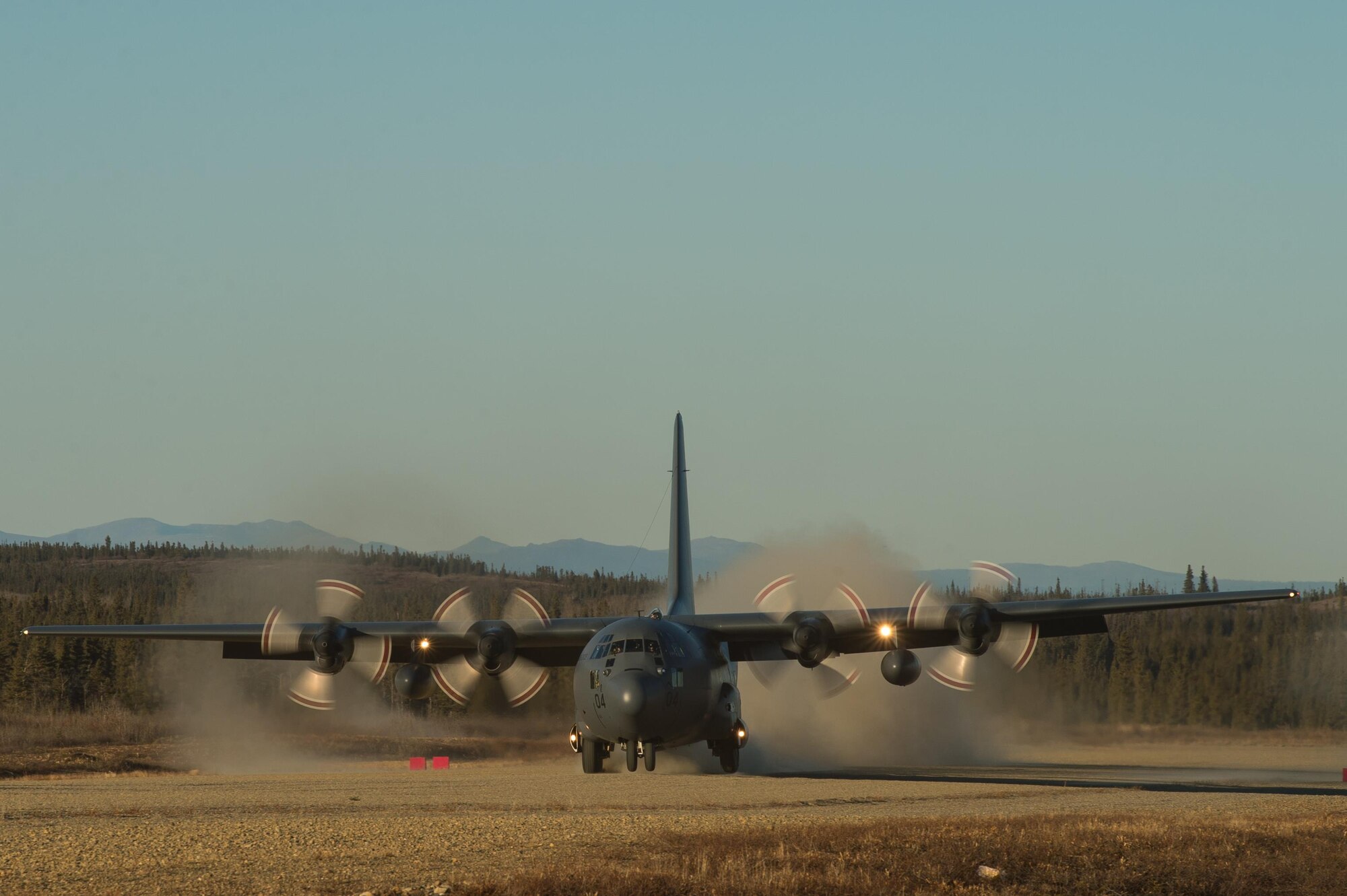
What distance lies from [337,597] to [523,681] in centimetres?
610

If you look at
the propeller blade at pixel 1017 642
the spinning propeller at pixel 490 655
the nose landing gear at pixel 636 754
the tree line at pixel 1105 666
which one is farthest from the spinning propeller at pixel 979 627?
the tree line at pixel 1105 666

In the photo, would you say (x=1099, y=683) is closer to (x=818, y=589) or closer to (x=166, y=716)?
(x=818, y=589)

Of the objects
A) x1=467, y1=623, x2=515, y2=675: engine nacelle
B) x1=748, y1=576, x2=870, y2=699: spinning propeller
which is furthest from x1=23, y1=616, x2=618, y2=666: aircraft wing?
x1=748, y1=576, x2=870, y2=699: spinning propeller

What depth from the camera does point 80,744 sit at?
194 ft

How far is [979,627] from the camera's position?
109 feet

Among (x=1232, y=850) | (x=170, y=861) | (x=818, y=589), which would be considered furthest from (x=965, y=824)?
(x=818, y=589)

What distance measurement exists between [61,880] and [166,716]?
174 feet

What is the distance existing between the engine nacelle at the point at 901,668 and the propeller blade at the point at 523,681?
10919 mm

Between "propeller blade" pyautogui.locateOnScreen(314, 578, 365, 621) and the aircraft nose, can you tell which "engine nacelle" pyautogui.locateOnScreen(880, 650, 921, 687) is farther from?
"propeller blade" pyautogui.locateOnScreen(314, 578, 365, 621)

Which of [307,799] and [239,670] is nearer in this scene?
[307,799]

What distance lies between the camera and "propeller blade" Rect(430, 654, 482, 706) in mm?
39250

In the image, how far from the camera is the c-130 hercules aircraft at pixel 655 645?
31953 mm

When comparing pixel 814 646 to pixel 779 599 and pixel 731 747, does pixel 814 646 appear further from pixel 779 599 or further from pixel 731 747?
pixel 779 599

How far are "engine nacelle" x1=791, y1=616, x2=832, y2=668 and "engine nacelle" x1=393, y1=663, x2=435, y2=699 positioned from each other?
9347mm
